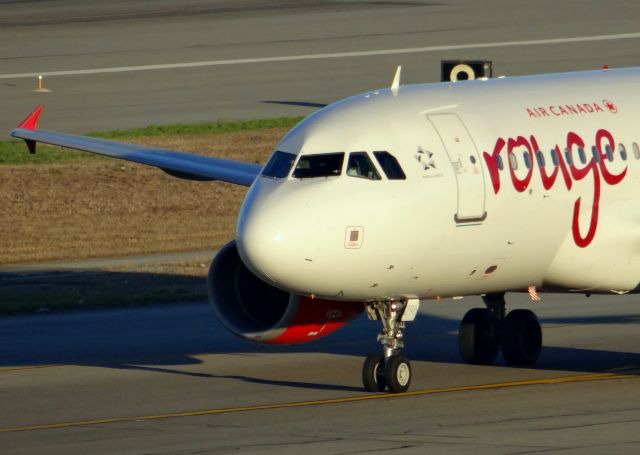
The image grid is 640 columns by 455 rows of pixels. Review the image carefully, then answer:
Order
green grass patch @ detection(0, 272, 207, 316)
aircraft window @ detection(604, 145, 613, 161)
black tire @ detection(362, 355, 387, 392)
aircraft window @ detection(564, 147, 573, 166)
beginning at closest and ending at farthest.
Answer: black tire @ detection(362, 355, 387, 392) < aircraft window @ detection(564, 147, 573, 166) < aircraft window @ detection(604, 145, 613, 161) < green grass patch @ detection(0, 272, 207, 316)

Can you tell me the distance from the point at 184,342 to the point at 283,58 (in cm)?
3494

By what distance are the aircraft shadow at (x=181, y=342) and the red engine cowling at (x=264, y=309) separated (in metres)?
0.96

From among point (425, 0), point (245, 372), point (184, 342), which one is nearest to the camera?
point (245, 372)

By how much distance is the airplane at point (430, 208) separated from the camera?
63.8 ft

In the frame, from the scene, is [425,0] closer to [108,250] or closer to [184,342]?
[108,250]

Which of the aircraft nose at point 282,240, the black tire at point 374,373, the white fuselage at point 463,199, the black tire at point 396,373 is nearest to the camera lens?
the aircraft nose at point 282,240

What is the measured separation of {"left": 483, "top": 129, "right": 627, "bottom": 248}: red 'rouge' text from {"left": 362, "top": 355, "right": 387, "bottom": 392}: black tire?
2.62 meters

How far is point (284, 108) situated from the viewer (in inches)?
1993

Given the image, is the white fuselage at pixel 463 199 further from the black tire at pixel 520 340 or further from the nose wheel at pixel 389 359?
the black tire at pixel 520 340

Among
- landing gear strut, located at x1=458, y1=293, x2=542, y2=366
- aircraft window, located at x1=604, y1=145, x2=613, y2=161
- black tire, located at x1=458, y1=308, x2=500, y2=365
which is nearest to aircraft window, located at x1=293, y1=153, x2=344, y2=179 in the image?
aircraft window, located at x1=604, y1=145, x2=613, y2=161

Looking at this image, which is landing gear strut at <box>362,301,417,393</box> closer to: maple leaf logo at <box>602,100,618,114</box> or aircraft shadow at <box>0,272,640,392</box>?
aircraft shadow at <box>0,272,640,392</box>

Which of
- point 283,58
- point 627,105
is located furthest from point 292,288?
point 283,58

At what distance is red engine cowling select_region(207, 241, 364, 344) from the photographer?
69.9ft

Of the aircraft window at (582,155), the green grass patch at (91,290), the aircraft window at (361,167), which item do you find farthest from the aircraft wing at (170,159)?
the aircraft window at (582,155)
